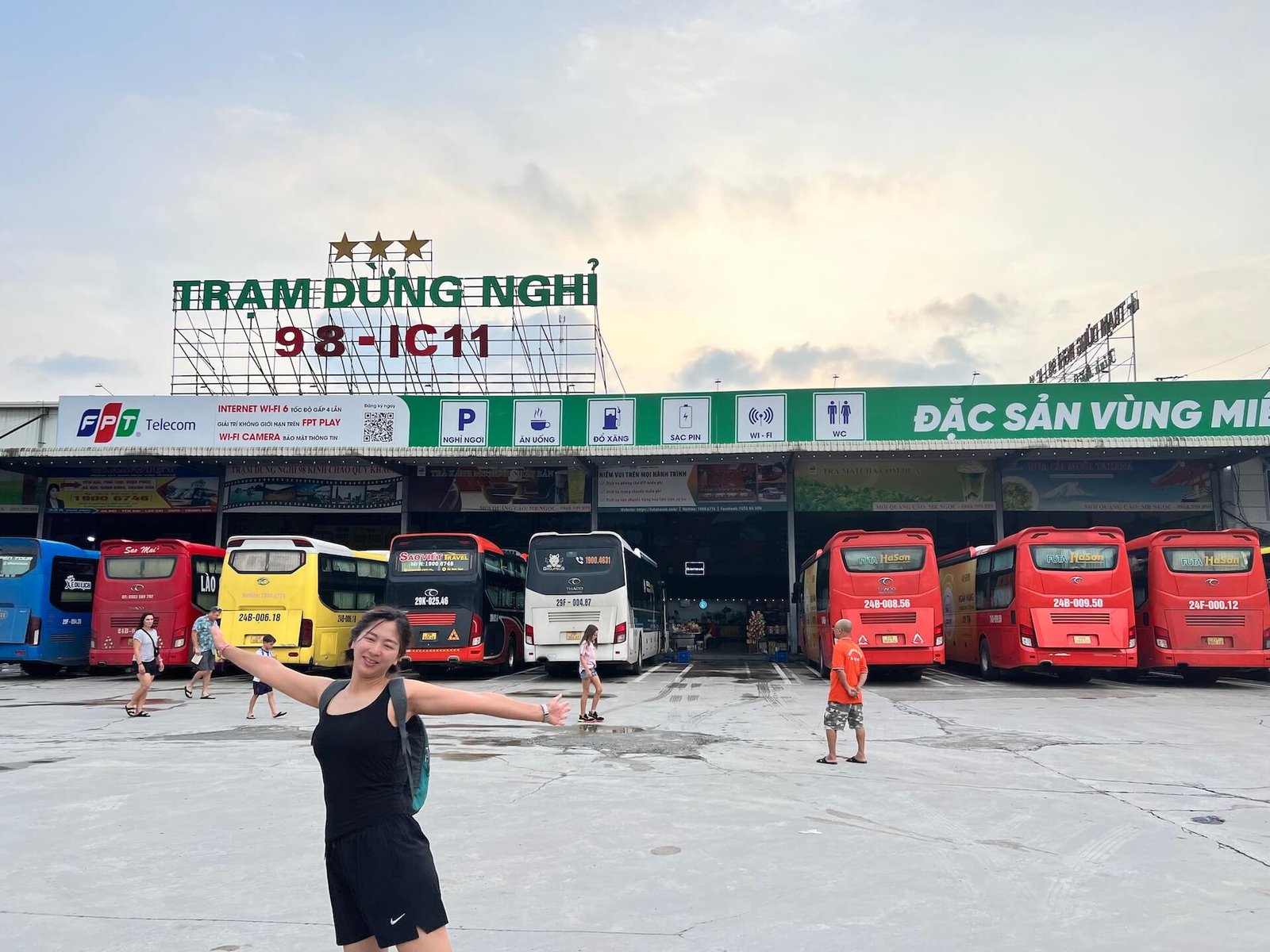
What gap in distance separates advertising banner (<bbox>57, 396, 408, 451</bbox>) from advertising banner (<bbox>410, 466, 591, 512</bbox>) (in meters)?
3.16

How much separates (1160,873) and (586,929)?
350 centimetres

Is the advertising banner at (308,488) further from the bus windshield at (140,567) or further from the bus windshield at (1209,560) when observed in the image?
the bus windshield at (1209,560)

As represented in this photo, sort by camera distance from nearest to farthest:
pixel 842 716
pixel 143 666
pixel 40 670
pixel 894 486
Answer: pixel 842 716 < pixel 143 666 < pixel 40 670 < pixel 894 486

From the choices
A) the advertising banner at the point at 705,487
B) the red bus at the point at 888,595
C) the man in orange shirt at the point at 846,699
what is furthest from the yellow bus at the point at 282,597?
the man in orange shirt at the point at 846,699

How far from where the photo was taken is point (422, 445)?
29.9 m

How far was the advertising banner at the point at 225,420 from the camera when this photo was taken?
30688mm

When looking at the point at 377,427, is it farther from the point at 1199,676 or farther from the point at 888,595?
the point at 1199,676

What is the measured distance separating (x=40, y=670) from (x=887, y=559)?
824 inches

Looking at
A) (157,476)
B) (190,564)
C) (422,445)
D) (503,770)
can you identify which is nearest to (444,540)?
(190,564)

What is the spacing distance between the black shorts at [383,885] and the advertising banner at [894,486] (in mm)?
29255

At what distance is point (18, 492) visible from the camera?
3334 centimetres

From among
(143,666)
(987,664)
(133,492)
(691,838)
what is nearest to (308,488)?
(133,492)

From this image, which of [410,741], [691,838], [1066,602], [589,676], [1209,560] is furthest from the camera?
[1209,560]

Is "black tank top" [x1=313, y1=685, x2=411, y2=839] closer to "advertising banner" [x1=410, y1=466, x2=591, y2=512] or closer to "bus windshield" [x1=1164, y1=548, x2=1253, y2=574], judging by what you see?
"bus windshield" [x1=1164, y1=548, x2=1253, y2=574]
